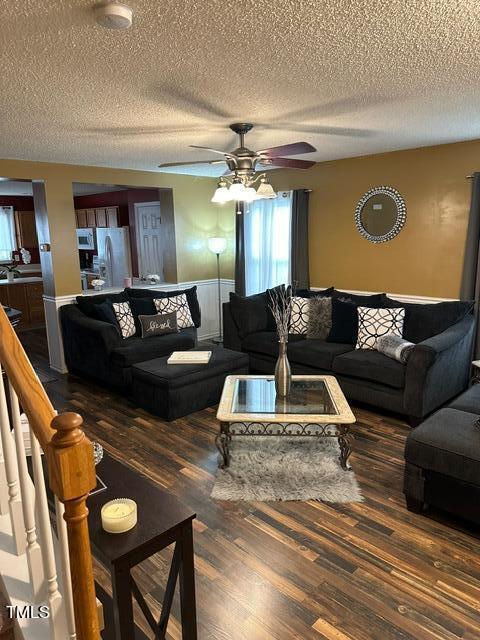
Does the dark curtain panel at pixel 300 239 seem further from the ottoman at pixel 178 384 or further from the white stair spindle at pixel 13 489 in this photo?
the white stair spindle at pixel 13 489

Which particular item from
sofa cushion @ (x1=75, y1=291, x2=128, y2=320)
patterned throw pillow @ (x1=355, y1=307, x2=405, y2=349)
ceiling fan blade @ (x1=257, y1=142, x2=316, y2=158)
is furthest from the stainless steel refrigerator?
ceiling fan blade @ (x1=257, y1=142, x2=316, y2=158)

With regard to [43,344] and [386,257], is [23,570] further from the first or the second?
[43,344]

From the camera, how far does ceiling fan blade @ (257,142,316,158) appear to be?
298cm

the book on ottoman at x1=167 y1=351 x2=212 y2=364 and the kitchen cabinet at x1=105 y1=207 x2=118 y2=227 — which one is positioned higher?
the kitchen cabinet at x1=105 y1=207 x2=118 y2=227

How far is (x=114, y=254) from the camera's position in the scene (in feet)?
27.9

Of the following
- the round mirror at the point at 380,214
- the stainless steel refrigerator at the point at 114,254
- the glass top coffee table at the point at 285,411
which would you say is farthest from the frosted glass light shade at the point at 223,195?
the stainless steel refrigerator at the point at 114,254

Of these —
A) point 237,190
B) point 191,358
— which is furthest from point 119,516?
point 191,358

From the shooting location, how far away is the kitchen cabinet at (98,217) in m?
8.46

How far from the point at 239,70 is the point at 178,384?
8.49 feet

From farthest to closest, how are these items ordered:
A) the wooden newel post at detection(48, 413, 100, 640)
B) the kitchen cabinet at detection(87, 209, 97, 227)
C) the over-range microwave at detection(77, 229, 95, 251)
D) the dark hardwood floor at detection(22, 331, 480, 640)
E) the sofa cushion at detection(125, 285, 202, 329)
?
the over-range microwave at detection(77, 229, 95, 251), the kitchen cabinet at detection(87, 209, 97, 227), the sofa cushion at detection(125, 285, 202, 329), the dark hardwood floor at detection(22, 331, 480, 640), the wooden newel post at detection(48, 413, 100, 640)

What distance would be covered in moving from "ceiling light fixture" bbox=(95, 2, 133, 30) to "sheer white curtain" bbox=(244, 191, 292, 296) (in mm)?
4349

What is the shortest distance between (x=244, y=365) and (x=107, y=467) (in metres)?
2.65

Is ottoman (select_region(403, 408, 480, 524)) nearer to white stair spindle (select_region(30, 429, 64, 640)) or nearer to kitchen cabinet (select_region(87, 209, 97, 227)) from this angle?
white stair spindle (select_region(30, 429, 64, 640))

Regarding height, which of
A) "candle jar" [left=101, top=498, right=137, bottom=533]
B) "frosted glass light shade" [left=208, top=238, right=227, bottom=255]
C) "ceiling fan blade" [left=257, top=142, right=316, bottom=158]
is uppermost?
"ceiling fan blade" [left=257, top=142, right=316, bottom=158]
